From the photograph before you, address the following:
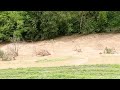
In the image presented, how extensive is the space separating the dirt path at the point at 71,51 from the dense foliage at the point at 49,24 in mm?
A: 879

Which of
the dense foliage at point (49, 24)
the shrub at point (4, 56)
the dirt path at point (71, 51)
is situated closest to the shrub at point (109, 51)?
the dirt path at point (71, 51)

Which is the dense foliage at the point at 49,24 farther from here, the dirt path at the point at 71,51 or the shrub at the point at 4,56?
the shrub at the point at 4,56

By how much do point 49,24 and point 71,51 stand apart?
4579mm

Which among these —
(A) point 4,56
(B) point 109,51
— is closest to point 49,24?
(B) point 109,51

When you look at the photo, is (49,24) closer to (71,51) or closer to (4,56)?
(71,51)

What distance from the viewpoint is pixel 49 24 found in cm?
3481

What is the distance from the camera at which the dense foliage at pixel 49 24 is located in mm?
34969

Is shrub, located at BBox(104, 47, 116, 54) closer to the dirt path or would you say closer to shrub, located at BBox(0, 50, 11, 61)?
the dirt path

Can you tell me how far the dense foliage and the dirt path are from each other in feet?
2.88
